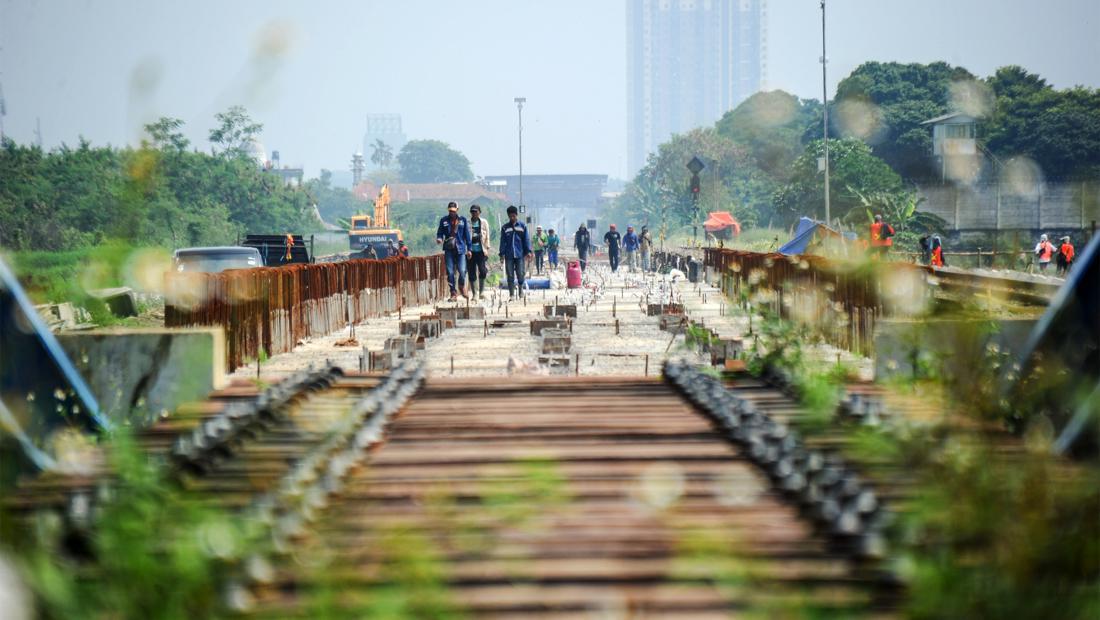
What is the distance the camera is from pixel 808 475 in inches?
200

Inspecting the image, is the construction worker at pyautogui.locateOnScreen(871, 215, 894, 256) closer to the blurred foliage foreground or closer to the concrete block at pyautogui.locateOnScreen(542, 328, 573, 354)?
the concrete block at pyautogui.locateOnScreen(542, 328, 573, 354)

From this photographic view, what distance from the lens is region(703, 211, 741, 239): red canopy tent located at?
110 metres

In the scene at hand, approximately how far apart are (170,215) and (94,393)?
56.3m

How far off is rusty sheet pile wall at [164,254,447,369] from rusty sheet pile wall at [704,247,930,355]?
5.32 meters

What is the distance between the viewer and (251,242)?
1715 inches

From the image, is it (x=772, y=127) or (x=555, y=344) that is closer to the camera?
(x=555, y=344)

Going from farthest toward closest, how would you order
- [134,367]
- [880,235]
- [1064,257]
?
[1064,257] → [880,235] → [134,367]

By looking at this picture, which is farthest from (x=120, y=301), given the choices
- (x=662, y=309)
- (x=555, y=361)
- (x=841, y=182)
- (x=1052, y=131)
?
(x=1052, y=131)

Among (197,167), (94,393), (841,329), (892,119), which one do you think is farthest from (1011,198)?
(94,393)

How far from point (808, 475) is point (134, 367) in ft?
19.4

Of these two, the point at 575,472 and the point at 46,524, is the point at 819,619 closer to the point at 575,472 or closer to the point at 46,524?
the point at 575,472

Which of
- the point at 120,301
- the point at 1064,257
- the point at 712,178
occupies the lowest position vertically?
the point at 120,301

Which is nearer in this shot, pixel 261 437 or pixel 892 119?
pixel 261 437

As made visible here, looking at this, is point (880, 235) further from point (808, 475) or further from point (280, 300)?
point (808, 475)
